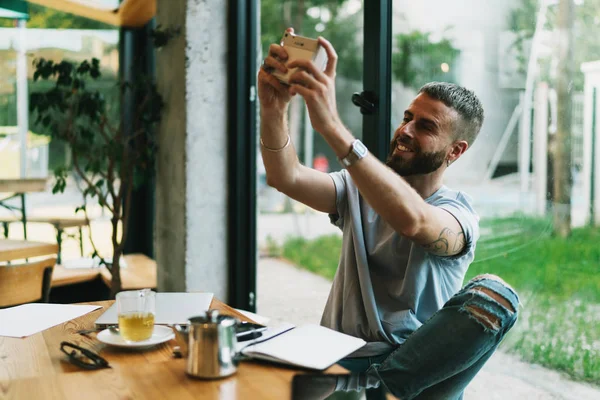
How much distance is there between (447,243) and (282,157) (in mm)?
506

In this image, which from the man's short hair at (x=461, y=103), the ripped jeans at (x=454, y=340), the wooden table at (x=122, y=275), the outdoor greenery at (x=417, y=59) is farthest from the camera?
the wooden table at (x=122, y=275)

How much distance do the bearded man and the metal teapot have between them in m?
0.43

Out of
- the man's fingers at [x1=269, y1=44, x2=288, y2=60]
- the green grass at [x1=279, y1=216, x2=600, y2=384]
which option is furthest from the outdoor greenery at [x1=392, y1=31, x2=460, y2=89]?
the man's fingers at [x1=269, y1=44, x2=288, y2=60]

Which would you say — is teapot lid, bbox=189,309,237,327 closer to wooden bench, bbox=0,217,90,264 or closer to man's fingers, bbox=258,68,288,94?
man's fingers, bbox=258,68,288,94

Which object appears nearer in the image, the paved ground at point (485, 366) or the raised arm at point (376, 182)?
the raised arm at point (376, 182)

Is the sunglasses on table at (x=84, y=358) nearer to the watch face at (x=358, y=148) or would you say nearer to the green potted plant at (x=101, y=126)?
the watch face at (x=358, y=148)

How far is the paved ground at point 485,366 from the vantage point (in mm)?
1843

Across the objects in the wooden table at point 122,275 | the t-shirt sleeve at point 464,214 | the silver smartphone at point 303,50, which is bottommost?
the wooden table at point 122,275

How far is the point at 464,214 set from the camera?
1.58m

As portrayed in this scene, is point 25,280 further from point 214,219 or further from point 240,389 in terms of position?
point 240,389

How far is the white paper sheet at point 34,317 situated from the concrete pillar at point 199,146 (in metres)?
1.63

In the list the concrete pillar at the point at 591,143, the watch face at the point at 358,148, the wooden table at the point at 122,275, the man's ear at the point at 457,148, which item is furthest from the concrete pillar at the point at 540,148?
the wooden table at the point at 122,275

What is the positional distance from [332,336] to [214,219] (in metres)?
2.13

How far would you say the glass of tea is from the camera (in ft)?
3.93
